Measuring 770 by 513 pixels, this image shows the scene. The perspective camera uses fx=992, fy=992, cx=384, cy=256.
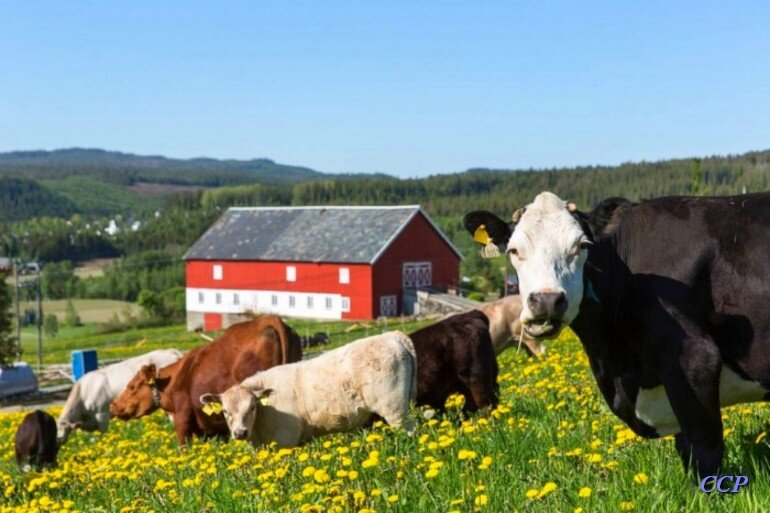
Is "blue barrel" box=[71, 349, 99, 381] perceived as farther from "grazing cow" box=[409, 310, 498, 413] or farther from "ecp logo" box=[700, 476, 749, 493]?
"ecp logo" box=[700, 476, 749, 493]

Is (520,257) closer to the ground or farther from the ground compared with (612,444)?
farther from the ground

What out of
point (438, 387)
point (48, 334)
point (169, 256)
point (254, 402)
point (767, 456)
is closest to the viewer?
point (767, 456)

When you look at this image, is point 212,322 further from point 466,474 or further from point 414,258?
point 466,474

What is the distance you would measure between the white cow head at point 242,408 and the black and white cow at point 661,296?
17.5 feet

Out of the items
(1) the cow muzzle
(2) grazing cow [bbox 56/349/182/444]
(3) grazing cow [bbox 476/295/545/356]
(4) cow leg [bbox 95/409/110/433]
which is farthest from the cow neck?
(1) the cow muzzle

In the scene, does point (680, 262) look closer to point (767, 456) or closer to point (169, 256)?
point (767, 456)

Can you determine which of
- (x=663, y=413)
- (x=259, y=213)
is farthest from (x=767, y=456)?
(x=259, y=213)

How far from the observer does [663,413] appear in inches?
247

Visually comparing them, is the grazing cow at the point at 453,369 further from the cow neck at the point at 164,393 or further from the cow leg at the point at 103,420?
the cow leg at the point at 103,420

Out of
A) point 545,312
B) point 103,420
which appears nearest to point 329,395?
point 545,312

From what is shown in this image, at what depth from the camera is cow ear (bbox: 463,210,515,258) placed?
6453 millimetres

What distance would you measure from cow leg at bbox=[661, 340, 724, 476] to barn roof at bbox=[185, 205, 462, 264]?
66.2 metres

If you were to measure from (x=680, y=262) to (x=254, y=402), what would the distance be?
20.3ft

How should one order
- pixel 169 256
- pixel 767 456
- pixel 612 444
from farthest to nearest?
1. pixel 169 256
2. pixel 612 444
3. pixel 767 456
